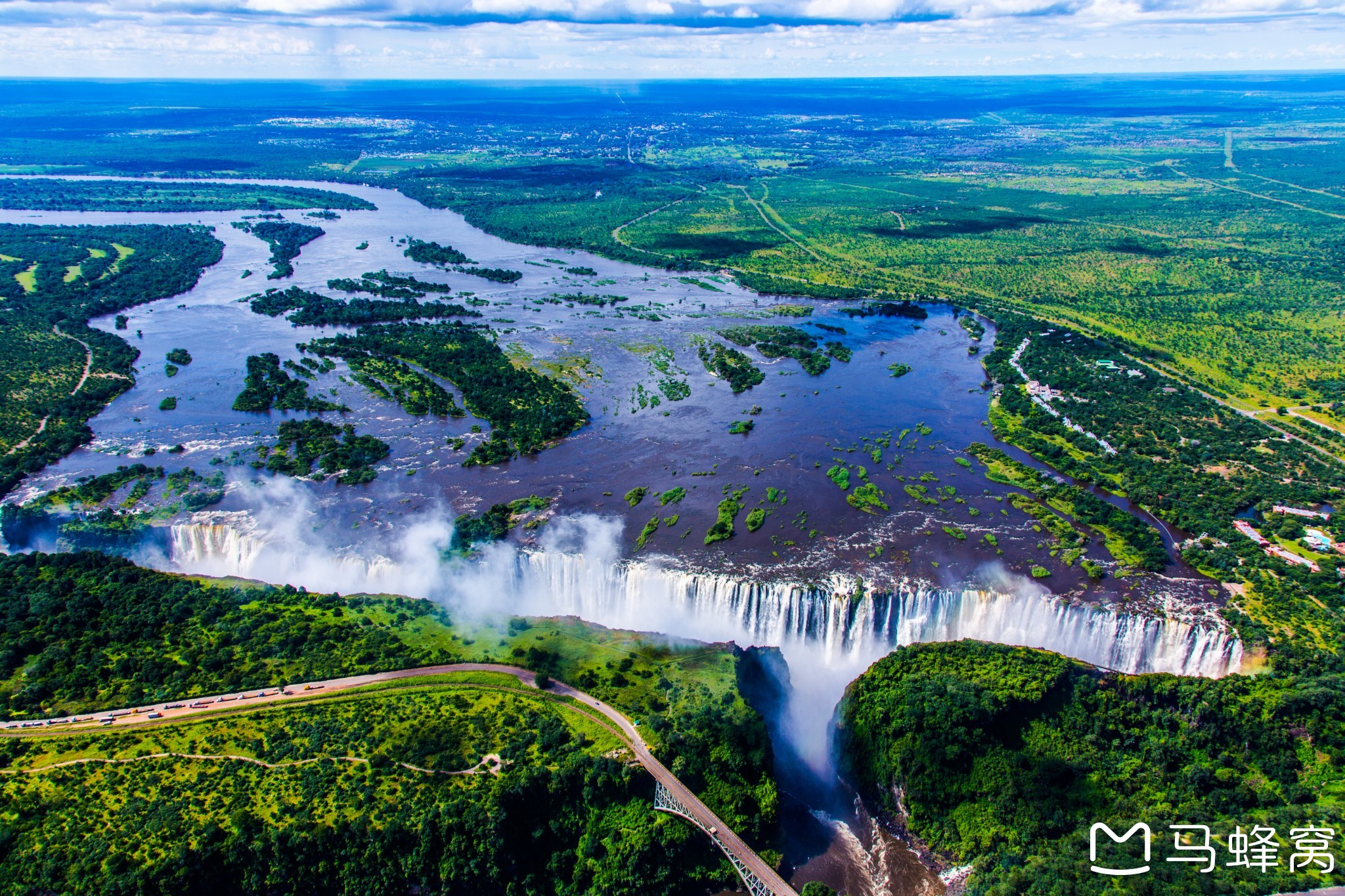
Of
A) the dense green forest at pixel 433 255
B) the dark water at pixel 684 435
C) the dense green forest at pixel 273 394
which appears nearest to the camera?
the dark water at pixel 684 435

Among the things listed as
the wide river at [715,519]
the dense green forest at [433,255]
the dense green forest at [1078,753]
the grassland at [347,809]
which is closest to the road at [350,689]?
the grassland at [347,809]

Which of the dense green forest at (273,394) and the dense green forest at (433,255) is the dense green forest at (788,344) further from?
the dense green forest at (433,255)

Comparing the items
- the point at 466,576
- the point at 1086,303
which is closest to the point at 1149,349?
the point at 1086,303

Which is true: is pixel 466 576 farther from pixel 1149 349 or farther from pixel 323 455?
pixel 1149 349

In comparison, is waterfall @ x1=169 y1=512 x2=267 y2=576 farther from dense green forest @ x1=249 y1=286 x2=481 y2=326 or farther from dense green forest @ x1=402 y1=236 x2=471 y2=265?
dense green forest @ x1=402 y1=236 x2=471 y2=265

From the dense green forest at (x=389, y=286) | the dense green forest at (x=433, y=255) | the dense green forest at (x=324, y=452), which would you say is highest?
the dense green forest at (x=433, y=255)
